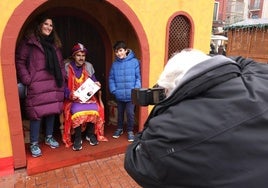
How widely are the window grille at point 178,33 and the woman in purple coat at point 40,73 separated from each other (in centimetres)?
188

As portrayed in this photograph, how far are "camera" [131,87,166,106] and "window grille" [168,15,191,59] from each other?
299cm

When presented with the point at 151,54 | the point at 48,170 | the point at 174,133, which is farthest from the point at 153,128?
the point at 151,54

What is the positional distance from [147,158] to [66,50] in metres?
3.84

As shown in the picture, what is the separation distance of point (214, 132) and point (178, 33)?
3.63m

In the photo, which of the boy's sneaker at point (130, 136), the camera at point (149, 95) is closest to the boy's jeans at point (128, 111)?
the boy's sneaker at point (130, 136)

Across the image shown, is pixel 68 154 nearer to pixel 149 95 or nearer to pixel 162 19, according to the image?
pixel 162 19

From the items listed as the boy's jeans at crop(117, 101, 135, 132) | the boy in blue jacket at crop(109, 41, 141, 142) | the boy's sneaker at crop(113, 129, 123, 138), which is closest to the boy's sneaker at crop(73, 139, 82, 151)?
the boy's sneaker at crop(113, 129, 123, 138)

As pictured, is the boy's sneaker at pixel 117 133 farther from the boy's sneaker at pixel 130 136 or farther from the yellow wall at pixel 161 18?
the yellow wall at pixel 161 18

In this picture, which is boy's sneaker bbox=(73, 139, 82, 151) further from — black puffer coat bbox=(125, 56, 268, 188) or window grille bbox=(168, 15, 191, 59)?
black puffer coat bbox=(125, 56, 268, 188)

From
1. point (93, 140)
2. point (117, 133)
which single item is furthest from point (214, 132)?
point (117, 133)

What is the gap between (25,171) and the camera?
333cm

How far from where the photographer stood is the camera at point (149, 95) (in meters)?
1.27

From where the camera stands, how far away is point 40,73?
3303 mm

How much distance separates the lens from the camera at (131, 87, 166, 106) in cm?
127
